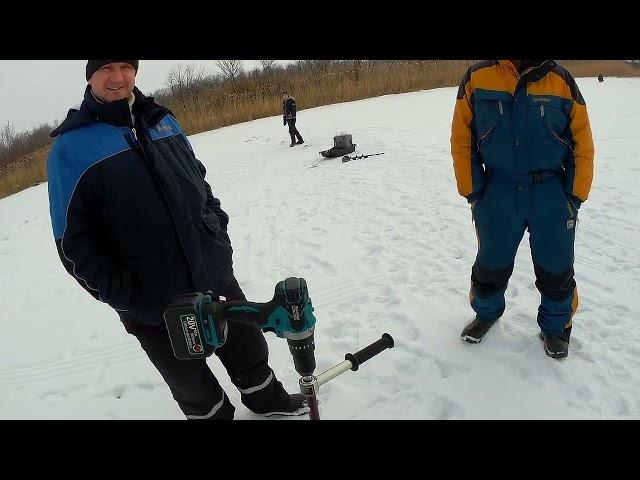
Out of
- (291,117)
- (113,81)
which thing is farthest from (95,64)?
(291,117)

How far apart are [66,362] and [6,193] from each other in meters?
11.8

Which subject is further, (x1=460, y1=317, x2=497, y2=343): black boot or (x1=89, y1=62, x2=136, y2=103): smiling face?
(x1=460, y1=317, x2=497, y2=343): black boot

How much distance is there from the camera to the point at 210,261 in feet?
5.77

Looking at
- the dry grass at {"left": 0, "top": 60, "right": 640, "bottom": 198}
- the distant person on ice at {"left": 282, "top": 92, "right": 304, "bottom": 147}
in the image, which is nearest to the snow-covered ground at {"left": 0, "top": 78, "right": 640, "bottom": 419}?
the distant person on ice at {"left": 282, "top": 92, "right": 304, "bottom": 147}

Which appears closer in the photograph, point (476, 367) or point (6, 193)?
point (476, 367)

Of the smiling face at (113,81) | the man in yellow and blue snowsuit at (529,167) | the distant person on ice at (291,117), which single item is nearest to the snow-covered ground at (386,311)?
the man in yellow and blue snowsuit at (529,167)

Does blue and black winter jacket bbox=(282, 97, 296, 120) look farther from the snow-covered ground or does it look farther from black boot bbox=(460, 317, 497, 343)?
black boot bbox=(460, 317, 497, 343)

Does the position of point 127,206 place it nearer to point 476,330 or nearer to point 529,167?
point 529,167

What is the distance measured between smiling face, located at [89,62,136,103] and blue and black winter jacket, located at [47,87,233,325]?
0.10 feet

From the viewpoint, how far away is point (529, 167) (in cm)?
202

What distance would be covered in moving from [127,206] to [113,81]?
42cm

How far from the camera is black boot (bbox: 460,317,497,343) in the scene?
253 cm

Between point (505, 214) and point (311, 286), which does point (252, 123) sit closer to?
point (311, 286)
